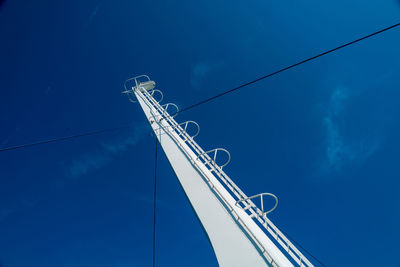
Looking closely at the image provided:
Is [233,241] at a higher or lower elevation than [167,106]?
lower

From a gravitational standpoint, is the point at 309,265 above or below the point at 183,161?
below

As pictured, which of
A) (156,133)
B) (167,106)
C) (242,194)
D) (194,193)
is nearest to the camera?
(242,194)

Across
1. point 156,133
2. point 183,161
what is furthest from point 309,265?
point 156,133

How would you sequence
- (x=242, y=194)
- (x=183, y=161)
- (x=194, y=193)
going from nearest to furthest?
(x=242, y=194), (x=194, y=193), (x=183, y=161)

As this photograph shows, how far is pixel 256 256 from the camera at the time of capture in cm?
226

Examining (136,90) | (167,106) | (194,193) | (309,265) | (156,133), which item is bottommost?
(309,265)

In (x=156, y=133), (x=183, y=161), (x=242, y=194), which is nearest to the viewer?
(x=242, y=194)

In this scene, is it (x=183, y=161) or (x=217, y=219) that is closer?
(x=217, y=219)

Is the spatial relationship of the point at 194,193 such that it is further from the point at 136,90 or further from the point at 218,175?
the point at 136,90

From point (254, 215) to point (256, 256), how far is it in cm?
61

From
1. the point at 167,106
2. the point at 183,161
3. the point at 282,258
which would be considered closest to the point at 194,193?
the point at 183,161

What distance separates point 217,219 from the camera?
2754 millimetres

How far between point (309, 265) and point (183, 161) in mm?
2361

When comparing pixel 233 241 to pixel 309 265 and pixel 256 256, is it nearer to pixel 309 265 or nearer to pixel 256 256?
pixel 256 256
